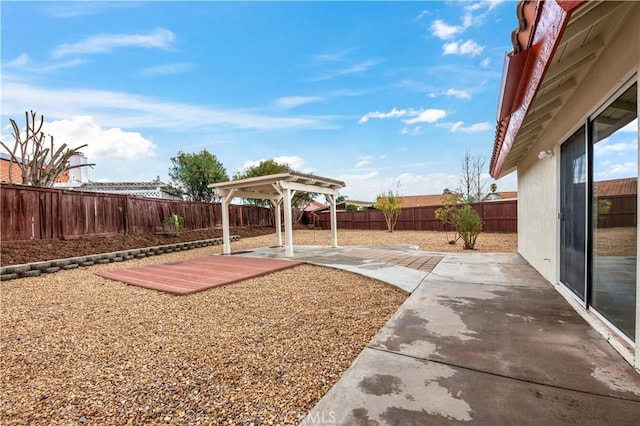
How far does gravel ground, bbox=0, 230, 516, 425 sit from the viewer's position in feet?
6.12

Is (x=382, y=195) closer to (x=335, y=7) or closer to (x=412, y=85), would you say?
(x=412, y=85)

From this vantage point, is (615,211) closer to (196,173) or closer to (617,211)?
(617,211)

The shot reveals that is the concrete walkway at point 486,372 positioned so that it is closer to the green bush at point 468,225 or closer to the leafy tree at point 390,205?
the green bush at point 468,225

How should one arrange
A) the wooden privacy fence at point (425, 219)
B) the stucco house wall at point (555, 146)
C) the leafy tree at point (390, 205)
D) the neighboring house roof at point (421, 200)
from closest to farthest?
the stucco house wall at point (555, 146)
the wooden privacy fence at point (425, 219)
the leafy tree at point (390, 205)
the neighboring house roof at point (421, 200)

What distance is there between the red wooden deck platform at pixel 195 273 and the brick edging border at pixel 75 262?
52.0 inches

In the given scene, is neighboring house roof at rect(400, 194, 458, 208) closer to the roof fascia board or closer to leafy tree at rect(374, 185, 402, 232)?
leafy tree at rect(374, 185, 402, 232)

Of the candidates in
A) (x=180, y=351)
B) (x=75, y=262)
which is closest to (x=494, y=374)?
(x=180, y=351)

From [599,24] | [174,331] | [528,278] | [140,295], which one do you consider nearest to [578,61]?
[599,24]

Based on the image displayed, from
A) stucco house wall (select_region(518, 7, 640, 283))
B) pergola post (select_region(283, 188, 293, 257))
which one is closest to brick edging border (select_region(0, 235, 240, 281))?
pergola post (select_region(283, 188, 293, 257))

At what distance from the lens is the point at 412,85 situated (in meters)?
13.0

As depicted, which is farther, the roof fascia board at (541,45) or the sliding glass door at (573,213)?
the sliding glass door at (573,213)

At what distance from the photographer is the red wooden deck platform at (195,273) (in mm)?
5012

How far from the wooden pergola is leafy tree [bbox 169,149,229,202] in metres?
15.7

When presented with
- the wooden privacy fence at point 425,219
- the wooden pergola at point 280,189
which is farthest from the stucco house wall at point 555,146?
the wooden privacy fence at point 425,219
